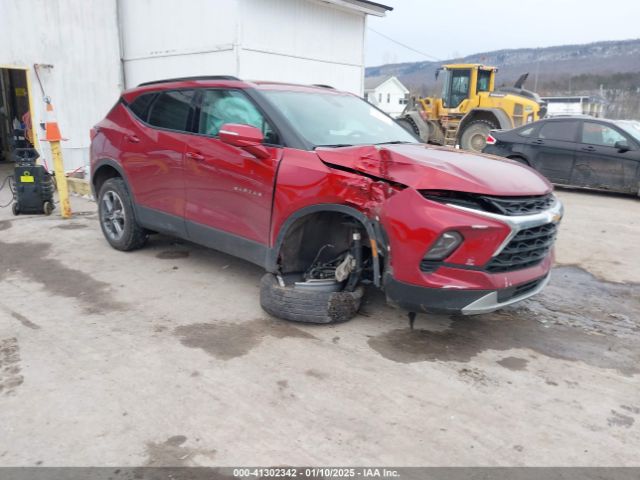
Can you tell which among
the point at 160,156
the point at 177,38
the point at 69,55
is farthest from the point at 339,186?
the point at 69,55

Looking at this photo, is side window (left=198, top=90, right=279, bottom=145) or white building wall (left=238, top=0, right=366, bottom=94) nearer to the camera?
side window (left=198, top=90, right=279, bottom=145)

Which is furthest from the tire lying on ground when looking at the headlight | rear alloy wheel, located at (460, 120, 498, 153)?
rear alloy wheel, located at (460, 120, 498, 153)

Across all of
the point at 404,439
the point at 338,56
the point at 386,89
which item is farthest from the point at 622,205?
the point at 386,89

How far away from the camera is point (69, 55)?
11.8 m

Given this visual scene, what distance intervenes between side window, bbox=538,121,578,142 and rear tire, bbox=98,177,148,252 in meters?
8.88

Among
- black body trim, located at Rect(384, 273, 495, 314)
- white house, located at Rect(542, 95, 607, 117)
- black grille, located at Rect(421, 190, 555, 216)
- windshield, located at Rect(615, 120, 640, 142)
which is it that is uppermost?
white house, located at Rect(542, 95, 607, 117)

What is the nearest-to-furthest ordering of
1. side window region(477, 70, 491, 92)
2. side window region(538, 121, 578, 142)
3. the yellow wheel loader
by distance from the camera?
side window region(538, 121, 578, 142), the yellow wheel loader, side window region(477, 70, 491, 92)

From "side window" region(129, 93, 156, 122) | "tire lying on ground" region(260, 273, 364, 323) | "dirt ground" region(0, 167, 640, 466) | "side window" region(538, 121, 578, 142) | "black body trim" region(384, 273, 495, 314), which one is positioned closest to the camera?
"dirt ground" region(0, 167, 640, 466)

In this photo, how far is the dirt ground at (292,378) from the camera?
8.45 ft

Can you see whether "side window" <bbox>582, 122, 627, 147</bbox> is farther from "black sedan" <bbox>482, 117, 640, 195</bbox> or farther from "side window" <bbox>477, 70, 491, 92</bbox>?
"side window" <bbox>477, 70, 491, 92</bbox>

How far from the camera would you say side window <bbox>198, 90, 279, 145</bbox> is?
420 cm

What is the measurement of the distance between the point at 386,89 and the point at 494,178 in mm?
84787

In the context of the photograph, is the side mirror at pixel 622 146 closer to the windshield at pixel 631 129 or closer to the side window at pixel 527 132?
the windshield at pixel 631 129

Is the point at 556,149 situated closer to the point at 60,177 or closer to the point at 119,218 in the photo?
the point at 119,218
